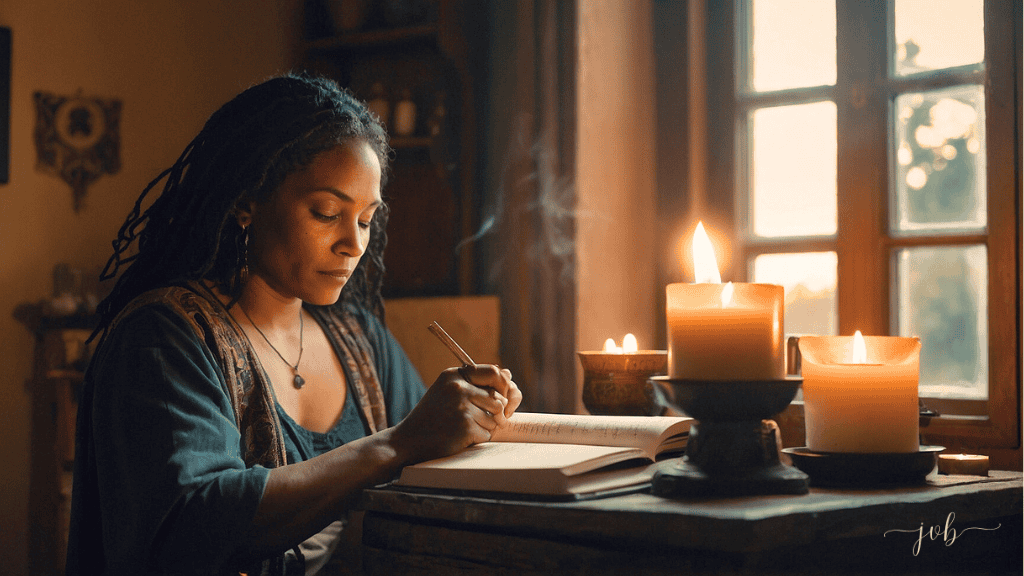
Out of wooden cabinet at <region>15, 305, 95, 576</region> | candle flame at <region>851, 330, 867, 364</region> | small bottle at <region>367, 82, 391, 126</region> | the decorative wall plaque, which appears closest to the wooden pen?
candle flame at <region>851, 330, 867, 364</region>

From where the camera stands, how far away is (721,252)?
2.20 metres

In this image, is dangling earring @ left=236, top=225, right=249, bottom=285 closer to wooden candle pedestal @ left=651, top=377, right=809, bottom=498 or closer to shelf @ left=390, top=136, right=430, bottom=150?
wooden candle pedestal @ left=651, top=377, right=809, bottom=498

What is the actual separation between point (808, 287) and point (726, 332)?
1.34m

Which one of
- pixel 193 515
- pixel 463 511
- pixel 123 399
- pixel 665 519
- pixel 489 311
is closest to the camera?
pixel 665 519

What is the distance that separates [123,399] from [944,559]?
100 cm

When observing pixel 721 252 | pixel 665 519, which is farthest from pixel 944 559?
pixel 721 252

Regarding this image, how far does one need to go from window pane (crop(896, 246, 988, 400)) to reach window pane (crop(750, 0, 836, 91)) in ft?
1.58

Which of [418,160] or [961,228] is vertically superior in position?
[418,160]

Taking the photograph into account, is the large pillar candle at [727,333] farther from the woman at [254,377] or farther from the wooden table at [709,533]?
the woman at [254,377]

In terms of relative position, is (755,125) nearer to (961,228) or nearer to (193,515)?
(961,228)

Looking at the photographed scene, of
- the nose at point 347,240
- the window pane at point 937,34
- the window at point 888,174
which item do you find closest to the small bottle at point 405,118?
the window at point 888,174

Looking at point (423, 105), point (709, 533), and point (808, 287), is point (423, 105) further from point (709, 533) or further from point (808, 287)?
point (709, 533)

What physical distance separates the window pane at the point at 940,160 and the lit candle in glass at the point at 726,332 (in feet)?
4.07

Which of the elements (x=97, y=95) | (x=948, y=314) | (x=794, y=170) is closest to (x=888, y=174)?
(x=794, y=170)
